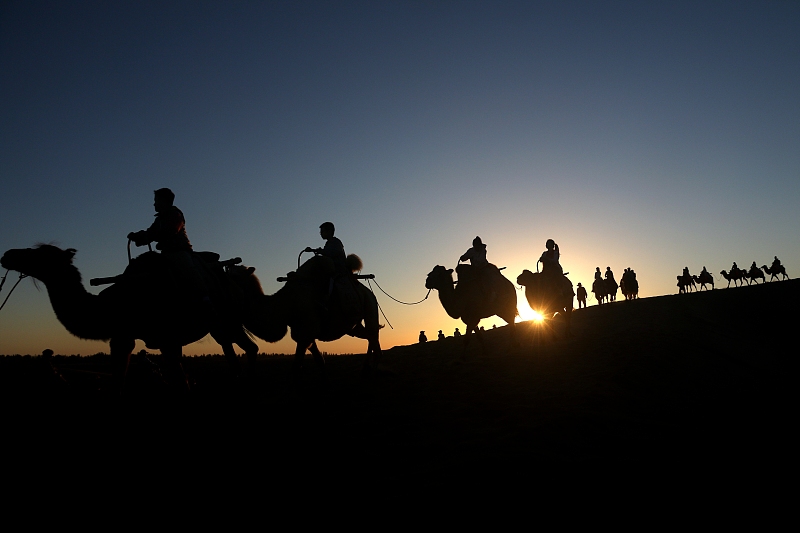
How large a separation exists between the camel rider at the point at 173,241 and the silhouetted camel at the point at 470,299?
24.9 ft

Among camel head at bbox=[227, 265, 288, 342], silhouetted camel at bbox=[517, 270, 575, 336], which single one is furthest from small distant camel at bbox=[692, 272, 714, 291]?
camel head at bbox=[227, 265, 288, 342]

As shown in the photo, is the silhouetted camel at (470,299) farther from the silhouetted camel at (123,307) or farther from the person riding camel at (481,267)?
the silhouetted camel at (123,307)

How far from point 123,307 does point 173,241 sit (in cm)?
118

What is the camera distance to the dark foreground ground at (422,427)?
4.39m

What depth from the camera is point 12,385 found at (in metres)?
7.95

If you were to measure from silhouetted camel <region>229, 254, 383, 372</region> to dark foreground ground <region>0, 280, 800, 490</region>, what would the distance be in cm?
88

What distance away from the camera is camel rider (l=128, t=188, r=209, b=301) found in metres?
7.23

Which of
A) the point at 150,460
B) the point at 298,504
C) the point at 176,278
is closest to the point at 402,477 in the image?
the point at 298,504

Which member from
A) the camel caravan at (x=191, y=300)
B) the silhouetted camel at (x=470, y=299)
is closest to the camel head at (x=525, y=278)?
the silhouetted camel at (x=470, y=299)

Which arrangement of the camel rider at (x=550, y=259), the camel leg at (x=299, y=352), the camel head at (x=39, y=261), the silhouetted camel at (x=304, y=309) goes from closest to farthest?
1. the camel head at (x=39, y=261)
2. the silhouetted camel at (x=304, y=309)
3. the camel leg at (x=299, y=352)
4. the camel rider at (x=550, y=259)

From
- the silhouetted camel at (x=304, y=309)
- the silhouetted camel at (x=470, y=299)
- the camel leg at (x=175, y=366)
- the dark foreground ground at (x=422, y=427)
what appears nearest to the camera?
the dark foreground ground at (x=422, y=427)

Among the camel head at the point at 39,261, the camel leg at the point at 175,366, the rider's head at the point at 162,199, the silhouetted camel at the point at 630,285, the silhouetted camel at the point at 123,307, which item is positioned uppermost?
the silhouetted camel at the point at 630,285

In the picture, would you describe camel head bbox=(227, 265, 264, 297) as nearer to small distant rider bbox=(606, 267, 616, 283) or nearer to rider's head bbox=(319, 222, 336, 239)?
rider's head bbox=(319, 222, 336, 239)

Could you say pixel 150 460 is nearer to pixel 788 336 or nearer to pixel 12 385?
pixel 12 385
